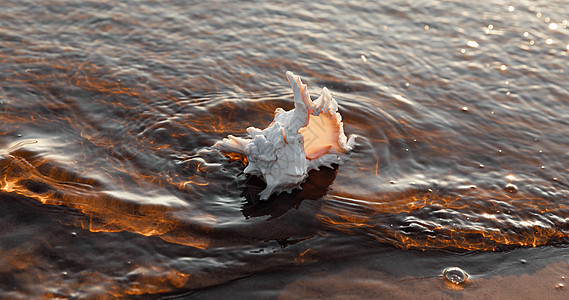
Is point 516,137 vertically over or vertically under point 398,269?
over

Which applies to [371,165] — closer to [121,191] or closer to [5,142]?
[121,191]

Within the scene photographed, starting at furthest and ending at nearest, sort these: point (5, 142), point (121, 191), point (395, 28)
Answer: point (395, 28), point (5, 142), point (121, 191)

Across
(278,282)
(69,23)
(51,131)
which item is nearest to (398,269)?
(278,282)

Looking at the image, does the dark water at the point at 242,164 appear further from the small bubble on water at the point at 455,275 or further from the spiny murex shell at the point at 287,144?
the spiny murex shell at the point at 287,144

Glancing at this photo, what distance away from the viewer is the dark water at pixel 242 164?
12.6 feet

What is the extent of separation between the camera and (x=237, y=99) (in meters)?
5.90

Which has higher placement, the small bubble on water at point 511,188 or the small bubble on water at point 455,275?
the small bubble on water at point 511,188

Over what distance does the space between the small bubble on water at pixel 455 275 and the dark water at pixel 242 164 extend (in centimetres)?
7

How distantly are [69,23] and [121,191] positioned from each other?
412cm

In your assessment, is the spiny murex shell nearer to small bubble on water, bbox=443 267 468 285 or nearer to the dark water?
the dark water

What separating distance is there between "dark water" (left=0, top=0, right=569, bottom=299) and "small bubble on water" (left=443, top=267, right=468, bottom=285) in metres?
0.07

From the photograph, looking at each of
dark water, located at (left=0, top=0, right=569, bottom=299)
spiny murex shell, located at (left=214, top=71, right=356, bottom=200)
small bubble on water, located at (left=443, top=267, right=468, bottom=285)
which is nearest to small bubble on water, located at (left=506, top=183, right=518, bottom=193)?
dark water, located at (left=0, top=0, right=569, bottom=299)

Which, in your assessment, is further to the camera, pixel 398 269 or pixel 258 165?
pixel 258 165

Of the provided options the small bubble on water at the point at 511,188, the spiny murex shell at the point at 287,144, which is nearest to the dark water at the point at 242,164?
the small bubble on water at the point at 511,188
